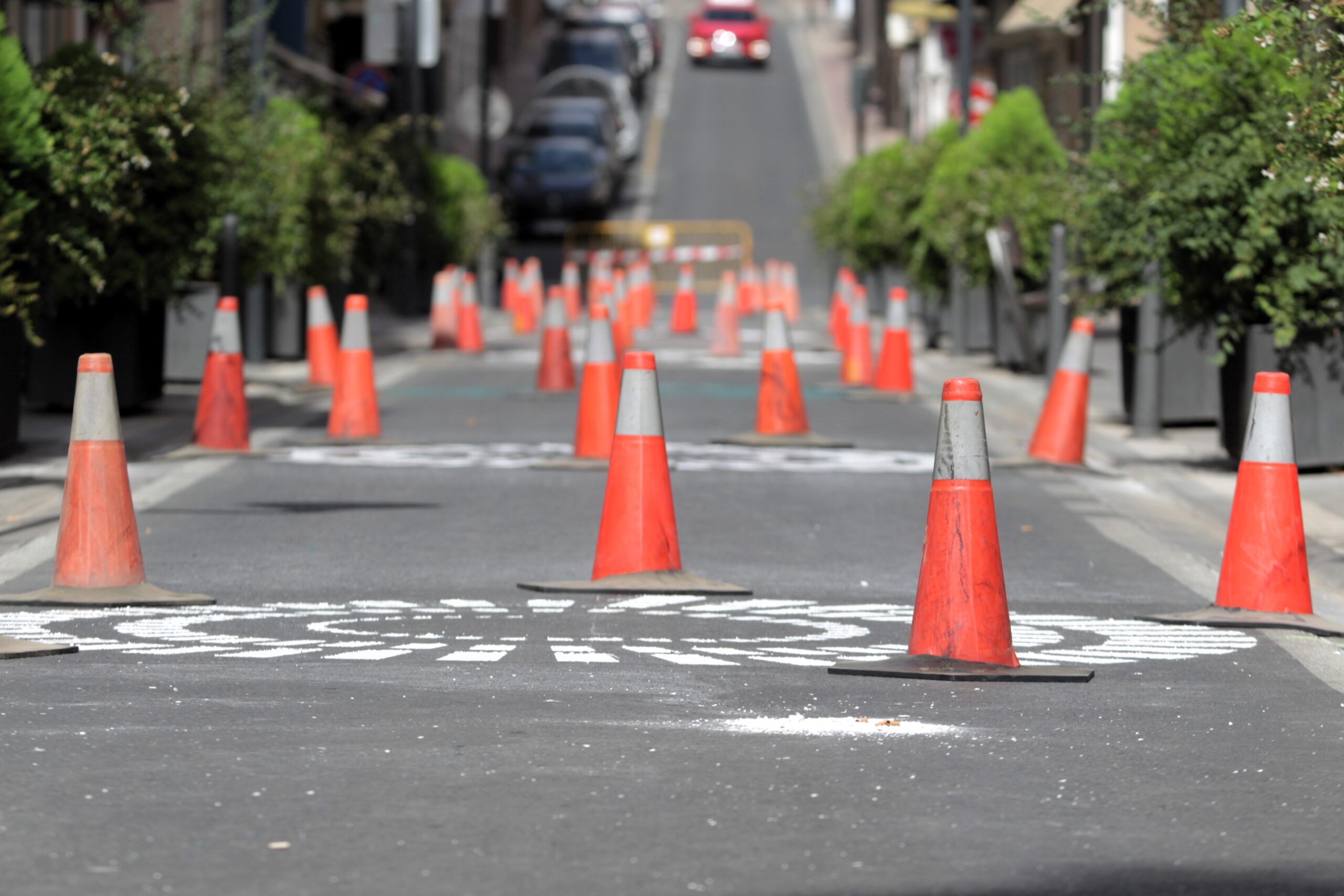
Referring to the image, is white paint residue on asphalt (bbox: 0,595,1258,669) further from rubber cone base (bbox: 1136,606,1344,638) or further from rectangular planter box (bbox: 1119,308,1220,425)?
rectangular planter box (bbox: 1119,308,1220,425)

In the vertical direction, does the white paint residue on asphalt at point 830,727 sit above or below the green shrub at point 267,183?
below

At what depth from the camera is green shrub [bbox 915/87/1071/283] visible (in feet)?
75.2

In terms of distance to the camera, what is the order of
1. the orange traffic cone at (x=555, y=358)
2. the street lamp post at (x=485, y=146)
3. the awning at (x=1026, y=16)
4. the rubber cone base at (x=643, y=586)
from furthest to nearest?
1. the awning at (x=1026, y=16)
2. the street lamp post at (x=485, y=146)
3. the orange traffic cone at (x=555, y=358)
4. the rubber cone base at (x=643, y=586)

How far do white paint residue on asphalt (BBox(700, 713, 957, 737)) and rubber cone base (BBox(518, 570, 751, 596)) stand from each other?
100 inches

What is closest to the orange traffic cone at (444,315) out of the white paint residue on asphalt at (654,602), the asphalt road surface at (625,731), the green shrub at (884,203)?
the green shrub at (884,203)

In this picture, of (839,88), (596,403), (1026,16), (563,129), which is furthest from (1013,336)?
(839,88)

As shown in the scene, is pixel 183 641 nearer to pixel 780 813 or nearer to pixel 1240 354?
pixel 780 813

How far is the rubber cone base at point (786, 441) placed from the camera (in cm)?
1548

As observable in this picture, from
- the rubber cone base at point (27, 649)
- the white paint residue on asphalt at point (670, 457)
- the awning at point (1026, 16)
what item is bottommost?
the white paint residue on asphalt at point (670, 457)

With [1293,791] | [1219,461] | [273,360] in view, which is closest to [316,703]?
[1293,791]

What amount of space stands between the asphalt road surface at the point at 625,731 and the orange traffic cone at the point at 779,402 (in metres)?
3.64

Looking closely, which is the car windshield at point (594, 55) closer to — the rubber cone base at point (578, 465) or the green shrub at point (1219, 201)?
the green shrub at point (1219, 201)

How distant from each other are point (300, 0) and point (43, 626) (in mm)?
39000

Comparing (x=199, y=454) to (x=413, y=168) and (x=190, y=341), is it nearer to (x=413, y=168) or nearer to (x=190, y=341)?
(x=190, y=341)
